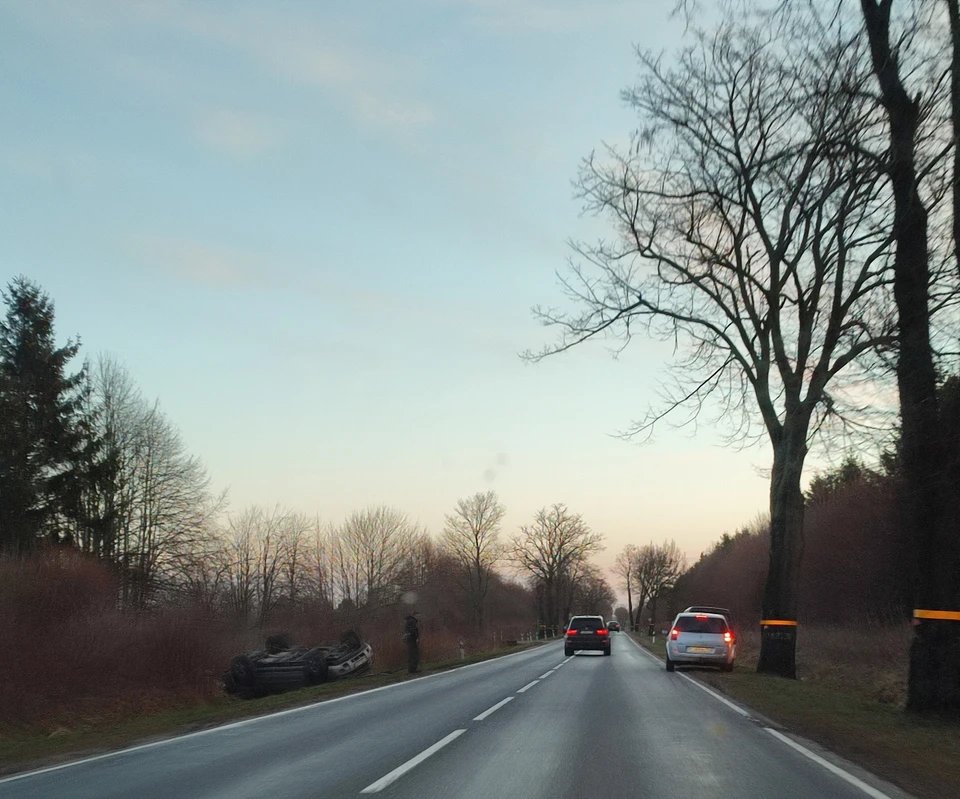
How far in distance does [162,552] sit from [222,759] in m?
35.4

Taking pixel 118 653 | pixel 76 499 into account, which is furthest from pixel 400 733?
pixel 76 499

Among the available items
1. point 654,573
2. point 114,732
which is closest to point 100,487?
point 114,732

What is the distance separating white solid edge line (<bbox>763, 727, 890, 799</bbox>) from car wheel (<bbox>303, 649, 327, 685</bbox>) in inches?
694

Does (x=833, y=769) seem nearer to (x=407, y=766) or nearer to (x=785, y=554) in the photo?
(x=407, y=766)

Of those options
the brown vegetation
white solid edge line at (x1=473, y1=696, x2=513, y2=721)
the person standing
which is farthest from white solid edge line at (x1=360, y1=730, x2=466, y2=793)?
the person standing

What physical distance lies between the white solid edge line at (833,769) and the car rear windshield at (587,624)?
27599 mm

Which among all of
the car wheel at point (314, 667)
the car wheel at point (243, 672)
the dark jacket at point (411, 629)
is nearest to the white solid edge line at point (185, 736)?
the car wheel at point (314, 667)

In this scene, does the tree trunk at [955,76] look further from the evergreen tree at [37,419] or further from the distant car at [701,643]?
the evergreen tree at [37,419]

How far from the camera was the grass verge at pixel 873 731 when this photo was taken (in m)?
8.96

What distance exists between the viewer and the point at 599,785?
8172 millimetres

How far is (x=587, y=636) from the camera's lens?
3884 cm

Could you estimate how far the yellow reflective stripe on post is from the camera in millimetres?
13570

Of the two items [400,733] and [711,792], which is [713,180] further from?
[711,792]

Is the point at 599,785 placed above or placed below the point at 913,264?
below
